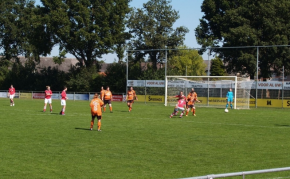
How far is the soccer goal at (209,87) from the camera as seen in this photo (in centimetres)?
3750

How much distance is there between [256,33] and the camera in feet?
168

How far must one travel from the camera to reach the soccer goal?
3750 cm

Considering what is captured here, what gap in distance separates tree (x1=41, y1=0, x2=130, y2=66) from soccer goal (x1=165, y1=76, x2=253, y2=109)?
851 inches

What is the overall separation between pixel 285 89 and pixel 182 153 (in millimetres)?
27243

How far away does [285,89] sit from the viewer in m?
36.8

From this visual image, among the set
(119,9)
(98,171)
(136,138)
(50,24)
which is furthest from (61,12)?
(98,171)

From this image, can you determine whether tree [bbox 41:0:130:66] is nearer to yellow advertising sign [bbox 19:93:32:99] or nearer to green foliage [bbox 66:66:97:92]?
green foliage [bbox 66:66:97:92]

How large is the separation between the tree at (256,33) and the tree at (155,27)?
11.4 meters

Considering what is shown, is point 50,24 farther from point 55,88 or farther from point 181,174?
point 181,174

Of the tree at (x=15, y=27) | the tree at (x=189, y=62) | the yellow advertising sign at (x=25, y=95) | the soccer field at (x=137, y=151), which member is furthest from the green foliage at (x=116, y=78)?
the soccer field at (x=137, y=151)

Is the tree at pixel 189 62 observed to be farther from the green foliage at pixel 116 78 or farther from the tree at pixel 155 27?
the green foliage at pixel 116 78

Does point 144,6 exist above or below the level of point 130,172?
above

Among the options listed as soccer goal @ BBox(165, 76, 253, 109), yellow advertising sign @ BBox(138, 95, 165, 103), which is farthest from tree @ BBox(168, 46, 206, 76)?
soccer goal @ BBox(165, 76, 253, 109)

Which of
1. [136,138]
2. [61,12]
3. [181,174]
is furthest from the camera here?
[61,12]
